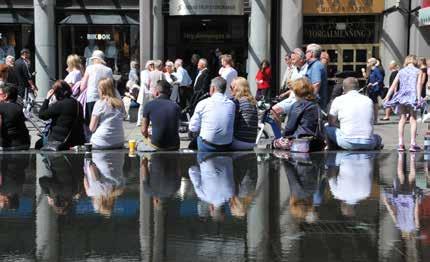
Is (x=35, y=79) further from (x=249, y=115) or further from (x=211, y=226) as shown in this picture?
(x=211, y=226)

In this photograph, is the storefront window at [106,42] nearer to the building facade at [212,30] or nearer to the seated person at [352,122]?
the building facade at [212,30]

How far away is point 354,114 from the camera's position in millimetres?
8984

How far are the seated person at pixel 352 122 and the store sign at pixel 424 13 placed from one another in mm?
11692

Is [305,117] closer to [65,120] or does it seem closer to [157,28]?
[65,120]

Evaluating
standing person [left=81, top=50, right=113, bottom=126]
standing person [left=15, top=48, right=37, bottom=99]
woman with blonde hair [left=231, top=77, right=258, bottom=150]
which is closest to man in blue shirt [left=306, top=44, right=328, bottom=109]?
woman with blonde hair [left=231, top=77, right=258, bottom=150]

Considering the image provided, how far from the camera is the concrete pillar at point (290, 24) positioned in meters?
21.4

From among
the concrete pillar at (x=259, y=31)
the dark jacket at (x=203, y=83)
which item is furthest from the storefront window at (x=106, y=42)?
the dark jacket at (x=203, y=83)

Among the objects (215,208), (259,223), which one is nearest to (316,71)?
(215,208)

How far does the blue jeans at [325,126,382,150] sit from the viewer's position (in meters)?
9.25

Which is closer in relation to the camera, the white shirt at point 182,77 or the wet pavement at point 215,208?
the wet pavement at point 215,208

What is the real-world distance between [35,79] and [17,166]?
14056 mm

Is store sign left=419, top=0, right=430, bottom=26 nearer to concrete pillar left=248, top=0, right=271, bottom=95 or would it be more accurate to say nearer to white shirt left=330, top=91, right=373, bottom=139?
Answer: concrete pillar left=248, top=0, right=271, bottom=95

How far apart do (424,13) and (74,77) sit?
40.9 ft

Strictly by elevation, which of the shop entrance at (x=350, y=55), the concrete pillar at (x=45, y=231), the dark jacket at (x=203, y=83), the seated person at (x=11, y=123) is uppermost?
the shop entrance at (x=350, y=55)
